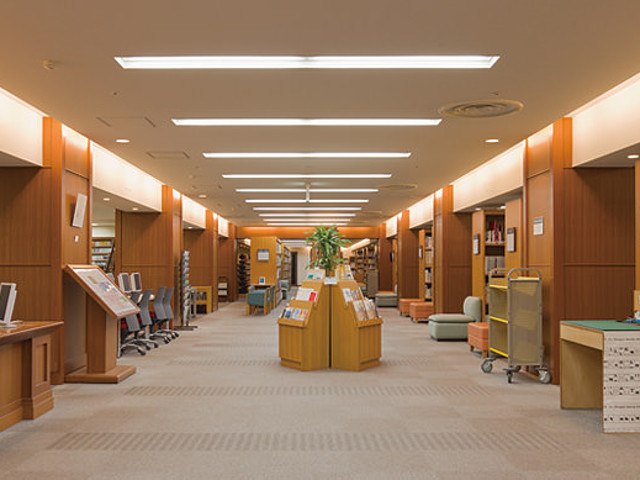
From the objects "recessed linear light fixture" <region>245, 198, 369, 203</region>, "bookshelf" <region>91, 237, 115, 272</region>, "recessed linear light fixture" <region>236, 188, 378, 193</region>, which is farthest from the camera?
"bookshelf" <region>91, 237, 115, 272</region>

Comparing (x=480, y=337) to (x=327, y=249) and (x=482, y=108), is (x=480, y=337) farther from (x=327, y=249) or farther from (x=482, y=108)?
(x=482, y=108)

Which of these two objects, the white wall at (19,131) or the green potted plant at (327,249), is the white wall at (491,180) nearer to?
the green potted plant at (327,249)

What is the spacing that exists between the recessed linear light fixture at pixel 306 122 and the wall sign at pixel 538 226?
6.23 feet

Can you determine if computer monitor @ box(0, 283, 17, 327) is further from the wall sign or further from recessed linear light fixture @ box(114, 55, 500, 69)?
the wall sign

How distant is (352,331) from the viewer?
7.77 metres

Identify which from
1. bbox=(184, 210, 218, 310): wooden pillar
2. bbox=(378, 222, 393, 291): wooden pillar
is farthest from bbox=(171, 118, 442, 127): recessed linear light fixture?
bbox=(378, 222, 393, 291): wooden pillar

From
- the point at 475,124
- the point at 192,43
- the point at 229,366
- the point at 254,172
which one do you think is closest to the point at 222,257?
the point at 254,172

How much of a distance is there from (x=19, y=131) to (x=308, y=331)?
4242mm

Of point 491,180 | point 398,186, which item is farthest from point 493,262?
point 398,186

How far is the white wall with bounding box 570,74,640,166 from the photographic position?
5.68 metres

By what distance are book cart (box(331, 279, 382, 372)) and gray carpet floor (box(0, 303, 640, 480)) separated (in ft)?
0.74

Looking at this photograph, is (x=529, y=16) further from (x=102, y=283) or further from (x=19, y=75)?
(x=102, y=283)

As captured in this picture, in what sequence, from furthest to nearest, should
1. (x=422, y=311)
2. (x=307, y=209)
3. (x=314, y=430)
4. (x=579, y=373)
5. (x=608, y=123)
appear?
1. (x=307, y=209)
2. (x=422, y=311)
3. (x=608, y=123)
4. (x=579, y=373)
5. (x=314, y=430)

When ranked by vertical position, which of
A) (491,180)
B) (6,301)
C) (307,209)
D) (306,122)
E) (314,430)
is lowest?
(314,430)
